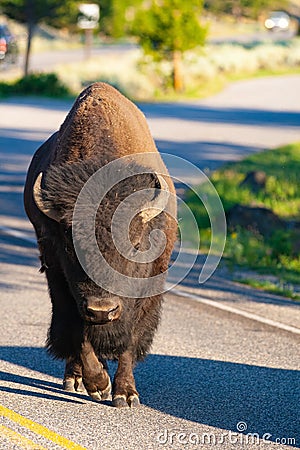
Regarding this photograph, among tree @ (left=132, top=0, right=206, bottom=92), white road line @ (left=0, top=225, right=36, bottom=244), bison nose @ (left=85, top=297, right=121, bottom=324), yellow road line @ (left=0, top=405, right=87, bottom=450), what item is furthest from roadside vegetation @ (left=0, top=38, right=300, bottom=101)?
bison nose @ (left=85, top=297, right=121, bottom=324)

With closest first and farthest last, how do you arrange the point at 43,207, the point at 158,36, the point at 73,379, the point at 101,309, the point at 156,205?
the point at 101,309
the point at 156,205
the point at 43,207
the point at 73,379
the point at 158,36

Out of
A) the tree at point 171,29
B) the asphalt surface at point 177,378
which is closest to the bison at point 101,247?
the asphalt surface at point 177,378

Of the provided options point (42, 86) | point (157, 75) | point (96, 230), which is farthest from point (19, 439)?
point (157, 75)

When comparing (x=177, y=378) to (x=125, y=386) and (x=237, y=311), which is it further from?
(x=237, y=311)

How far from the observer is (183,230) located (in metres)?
13.7

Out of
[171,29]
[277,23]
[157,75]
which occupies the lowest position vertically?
[157,75]

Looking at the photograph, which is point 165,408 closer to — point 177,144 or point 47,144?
point 47,144

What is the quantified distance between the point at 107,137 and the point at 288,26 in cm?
10993

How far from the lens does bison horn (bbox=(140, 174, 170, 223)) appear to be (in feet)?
20.9

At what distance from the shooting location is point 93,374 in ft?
21.5

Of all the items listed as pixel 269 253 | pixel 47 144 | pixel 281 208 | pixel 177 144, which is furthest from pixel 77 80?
pixel 47 144

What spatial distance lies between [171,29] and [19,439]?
31.1 m

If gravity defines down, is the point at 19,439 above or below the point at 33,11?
below

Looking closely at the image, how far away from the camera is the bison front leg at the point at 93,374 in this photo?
257 inches
